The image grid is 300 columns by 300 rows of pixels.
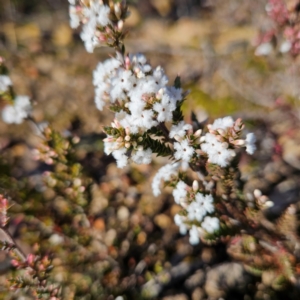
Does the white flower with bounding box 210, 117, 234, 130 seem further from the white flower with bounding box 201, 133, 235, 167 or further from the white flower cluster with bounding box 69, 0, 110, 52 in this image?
the white flower cluster with bounding box 69, 0, 110, 52

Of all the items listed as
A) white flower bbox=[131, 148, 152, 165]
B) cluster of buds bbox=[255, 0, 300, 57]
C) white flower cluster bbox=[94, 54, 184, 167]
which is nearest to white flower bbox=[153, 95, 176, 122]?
white flower cluster bbox=[94, 54, 184, 167]

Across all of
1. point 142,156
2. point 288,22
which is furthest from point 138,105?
point 288,22

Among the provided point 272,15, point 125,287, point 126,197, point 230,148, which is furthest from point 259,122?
point 125,287

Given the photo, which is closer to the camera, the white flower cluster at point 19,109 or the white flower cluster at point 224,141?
the white flower cluster at point 224,141

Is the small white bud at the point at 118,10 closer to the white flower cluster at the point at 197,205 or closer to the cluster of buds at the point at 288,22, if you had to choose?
the white flower cluster at the point at 197,205

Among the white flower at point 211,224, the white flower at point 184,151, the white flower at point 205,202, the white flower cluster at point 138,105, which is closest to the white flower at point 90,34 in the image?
the white flower cluster at point 138,105

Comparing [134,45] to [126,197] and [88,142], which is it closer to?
[88,142]
